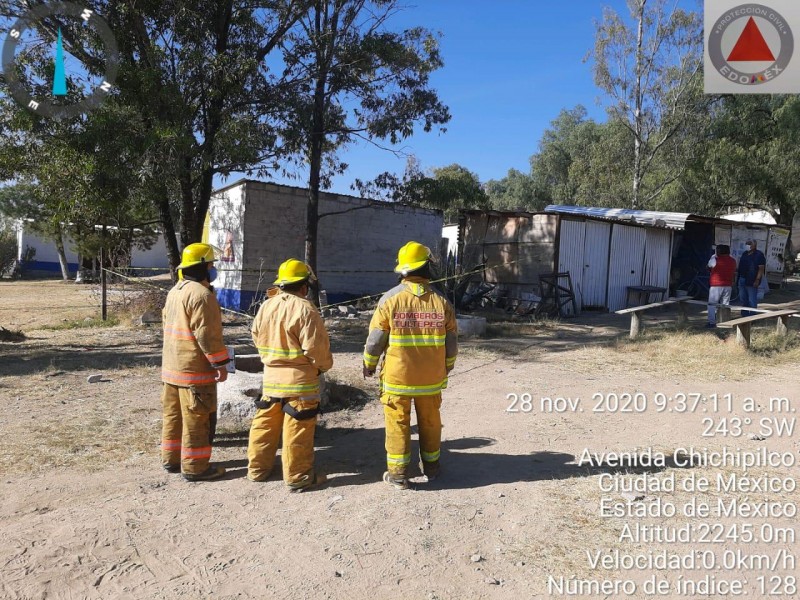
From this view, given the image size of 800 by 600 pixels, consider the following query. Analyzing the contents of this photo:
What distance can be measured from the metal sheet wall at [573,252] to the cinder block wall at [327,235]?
18.1ft

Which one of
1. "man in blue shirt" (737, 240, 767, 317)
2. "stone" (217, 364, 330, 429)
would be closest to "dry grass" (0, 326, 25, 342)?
"stone" (217, 364, 330, 429)

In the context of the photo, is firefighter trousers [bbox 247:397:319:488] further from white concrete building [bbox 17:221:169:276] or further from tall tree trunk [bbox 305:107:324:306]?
white concrete building [bbox 17:221:169:276]

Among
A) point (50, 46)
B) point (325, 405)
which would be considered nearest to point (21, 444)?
point (325, 405)

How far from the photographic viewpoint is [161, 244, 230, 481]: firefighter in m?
4.23

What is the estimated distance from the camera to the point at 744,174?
1014 inches

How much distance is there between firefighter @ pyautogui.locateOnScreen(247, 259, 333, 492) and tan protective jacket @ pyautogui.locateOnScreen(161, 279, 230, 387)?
1.02 feet

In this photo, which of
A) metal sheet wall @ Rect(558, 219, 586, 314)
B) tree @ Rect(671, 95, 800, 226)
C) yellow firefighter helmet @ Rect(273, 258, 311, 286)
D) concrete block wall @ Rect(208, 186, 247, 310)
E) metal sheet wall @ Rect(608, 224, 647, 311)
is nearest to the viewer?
yellow firefighter helmet @ Rect(273, 258, 311, 286)

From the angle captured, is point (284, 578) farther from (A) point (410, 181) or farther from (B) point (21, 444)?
(A) point (410, 181)

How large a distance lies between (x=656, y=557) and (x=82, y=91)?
11212 millimetres

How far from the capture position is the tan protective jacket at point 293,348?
160 inches

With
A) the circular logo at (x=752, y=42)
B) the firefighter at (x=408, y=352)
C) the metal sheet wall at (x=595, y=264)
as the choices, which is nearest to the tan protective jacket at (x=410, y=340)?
the firefighter at (x=408, y=352)

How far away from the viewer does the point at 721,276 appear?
11.3m

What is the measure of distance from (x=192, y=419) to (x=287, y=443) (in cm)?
77

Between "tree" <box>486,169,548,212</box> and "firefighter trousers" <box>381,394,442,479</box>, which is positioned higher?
"tree" <box>486,169,548,212</box>
